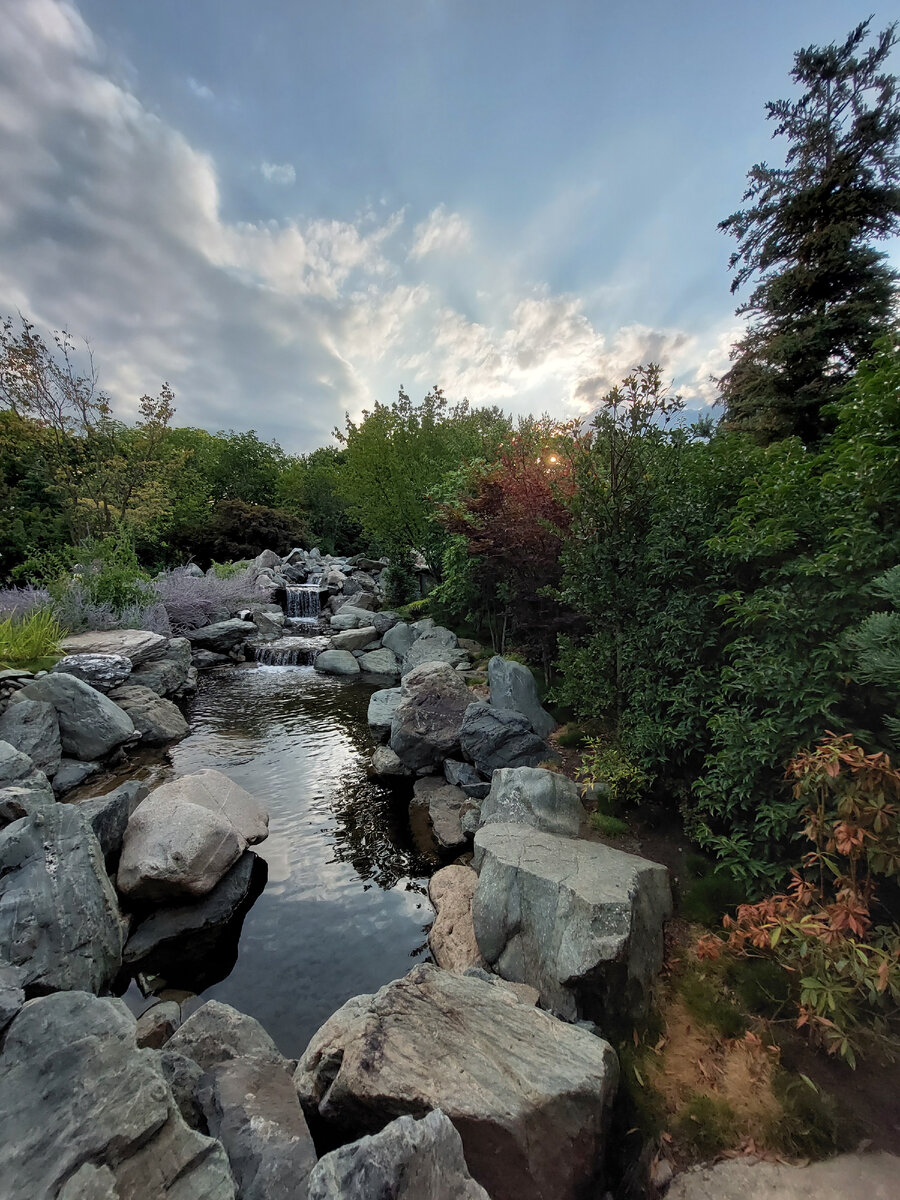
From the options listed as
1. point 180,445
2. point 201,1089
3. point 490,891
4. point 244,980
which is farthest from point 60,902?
point 180,445

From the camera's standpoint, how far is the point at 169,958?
3.81 meters

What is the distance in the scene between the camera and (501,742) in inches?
229

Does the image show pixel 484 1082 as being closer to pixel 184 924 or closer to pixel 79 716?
pixel 184 924

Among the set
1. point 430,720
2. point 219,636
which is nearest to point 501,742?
point 430,720

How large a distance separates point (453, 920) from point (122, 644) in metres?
8.74

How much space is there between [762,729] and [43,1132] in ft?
12.5

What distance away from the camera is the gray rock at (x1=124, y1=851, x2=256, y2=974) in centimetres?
381

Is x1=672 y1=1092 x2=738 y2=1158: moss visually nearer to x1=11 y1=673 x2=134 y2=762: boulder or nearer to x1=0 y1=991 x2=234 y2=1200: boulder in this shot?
x1=0 y1=991 x2=234 y2=1200: boulder

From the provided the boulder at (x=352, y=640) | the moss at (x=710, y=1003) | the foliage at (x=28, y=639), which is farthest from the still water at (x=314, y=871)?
the boulder at (x=352, y=640)

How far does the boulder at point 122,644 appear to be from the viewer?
8.97 metres

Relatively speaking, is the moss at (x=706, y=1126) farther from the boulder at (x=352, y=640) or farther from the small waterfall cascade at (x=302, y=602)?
the small waterfall cascade at (x=302, y=602)

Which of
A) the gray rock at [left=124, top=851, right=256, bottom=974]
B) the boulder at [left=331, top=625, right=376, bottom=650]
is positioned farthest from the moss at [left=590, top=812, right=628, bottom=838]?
the boulder at [left=331, top=625, right=376, bottom=650]

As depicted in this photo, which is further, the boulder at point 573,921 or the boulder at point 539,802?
the boulder at point 539,802

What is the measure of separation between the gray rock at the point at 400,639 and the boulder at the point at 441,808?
6579 mm
